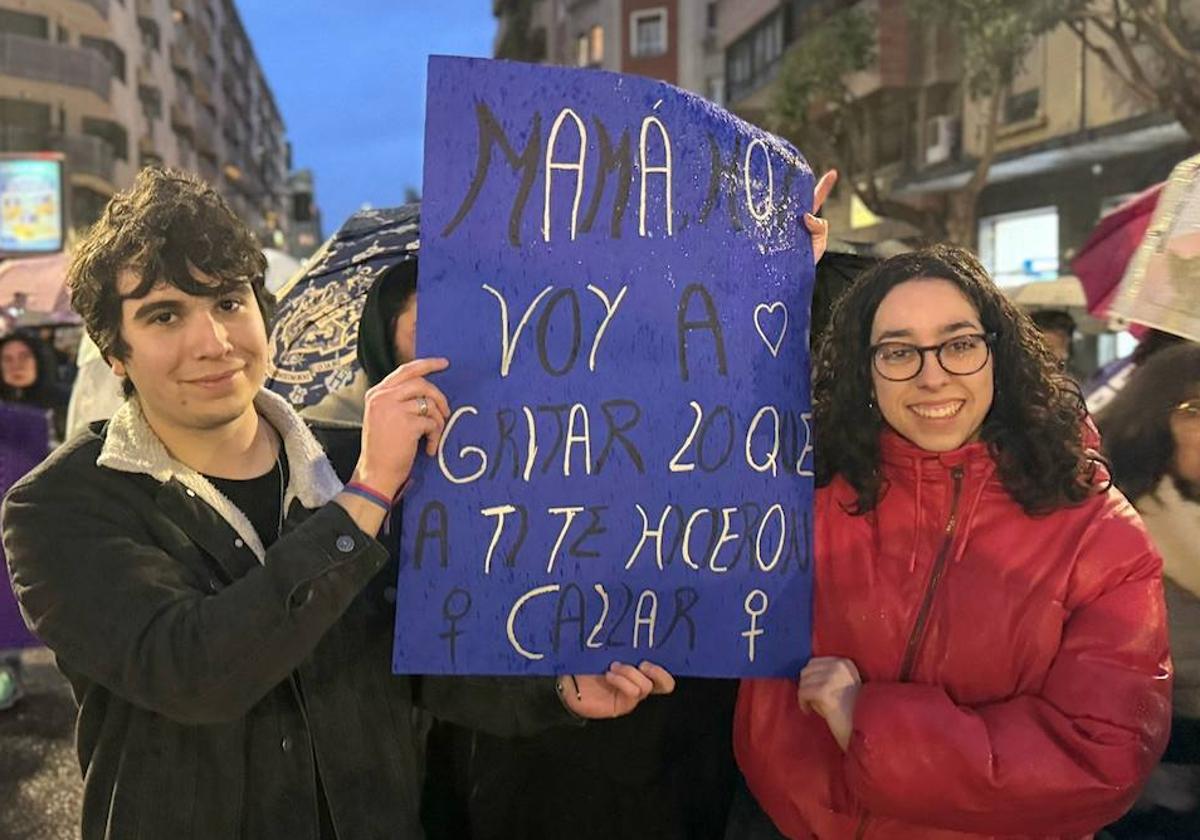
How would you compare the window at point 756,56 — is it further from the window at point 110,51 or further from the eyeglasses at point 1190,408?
the eyeglasses at point 1190,408

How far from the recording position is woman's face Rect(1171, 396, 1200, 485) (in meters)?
2.27

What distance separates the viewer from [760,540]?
180 cm

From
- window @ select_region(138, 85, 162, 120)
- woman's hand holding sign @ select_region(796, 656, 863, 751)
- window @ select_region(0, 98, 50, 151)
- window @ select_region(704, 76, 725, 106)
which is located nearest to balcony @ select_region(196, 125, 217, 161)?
window @ select_region(138, 85, 162, 120)

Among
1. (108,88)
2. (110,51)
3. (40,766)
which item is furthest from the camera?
A: (110,51)

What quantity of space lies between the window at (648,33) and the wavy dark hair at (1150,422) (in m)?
35.3

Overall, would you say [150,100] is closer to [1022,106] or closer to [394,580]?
[1022,106]

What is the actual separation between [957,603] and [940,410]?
302mm

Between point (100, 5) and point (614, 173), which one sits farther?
point (100, 5)

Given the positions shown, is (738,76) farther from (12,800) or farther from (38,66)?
(12,800)

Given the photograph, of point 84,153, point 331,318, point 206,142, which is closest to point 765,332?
point 331,318

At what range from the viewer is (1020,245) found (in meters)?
17.4

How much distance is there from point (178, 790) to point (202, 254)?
0.80m

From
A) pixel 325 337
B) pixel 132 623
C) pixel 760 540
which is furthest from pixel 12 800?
pixel 760 540

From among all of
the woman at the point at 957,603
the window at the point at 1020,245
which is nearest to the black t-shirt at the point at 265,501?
the woman at the point at 957,603
